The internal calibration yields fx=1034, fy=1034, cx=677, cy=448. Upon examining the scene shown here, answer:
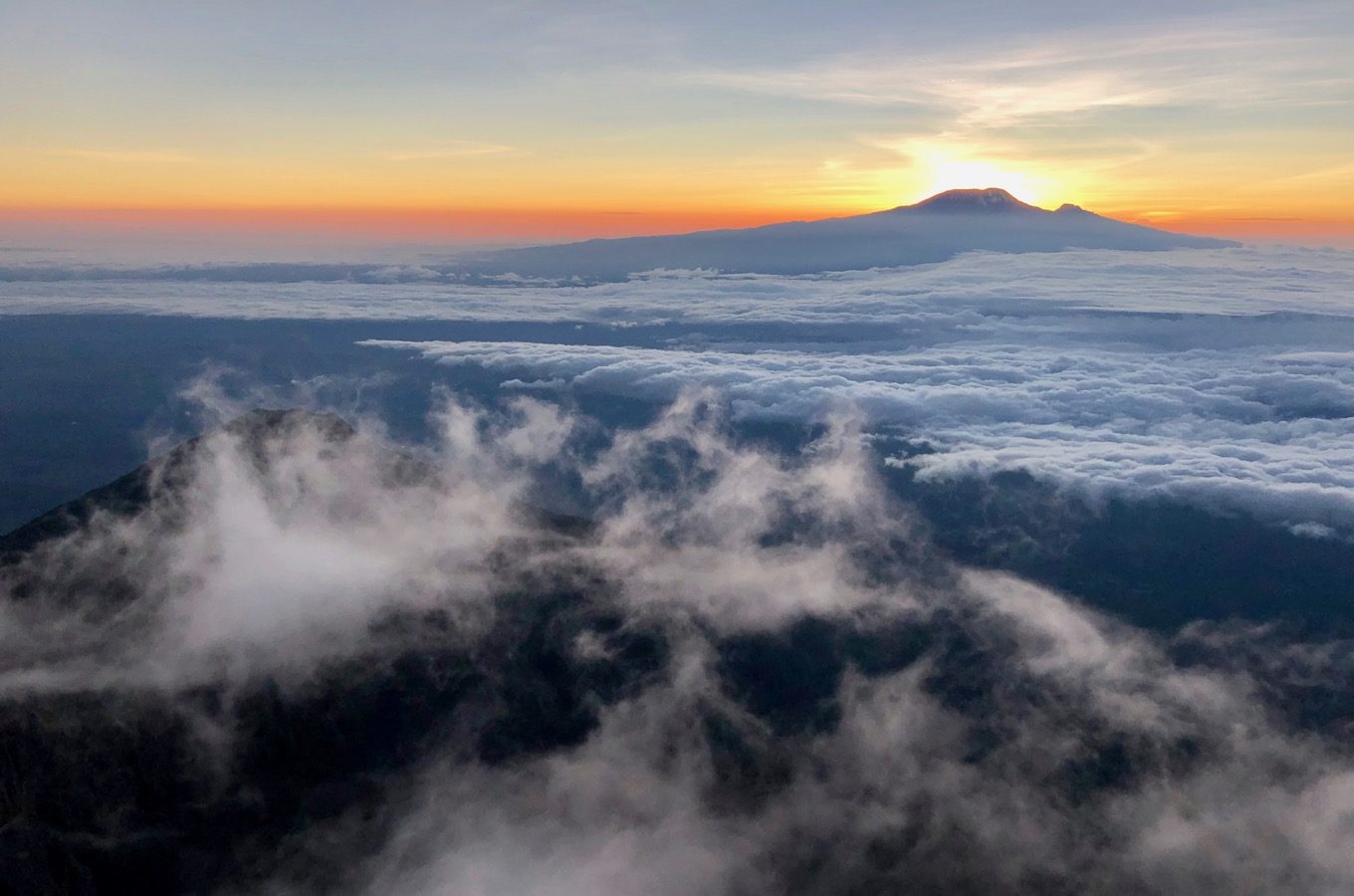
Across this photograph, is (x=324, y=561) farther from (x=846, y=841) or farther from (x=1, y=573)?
(x=846, y=841)

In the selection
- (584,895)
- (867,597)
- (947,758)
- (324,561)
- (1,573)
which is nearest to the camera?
(584,895)

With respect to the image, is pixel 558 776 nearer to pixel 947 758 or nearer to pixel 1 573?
pixel 947 758

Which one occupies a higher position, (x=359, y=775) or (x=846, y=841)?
(x=359, y=775)

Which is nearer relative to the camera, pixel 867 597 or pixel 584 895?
pixel 584 895

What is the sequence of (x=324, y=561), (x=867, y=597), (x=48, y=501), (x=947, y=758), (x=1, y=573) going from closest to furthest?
(x=1, y=573)
(x=947, y=758)
(x=324, y=561)
(x=867, y=597)
(x=48, y=501)

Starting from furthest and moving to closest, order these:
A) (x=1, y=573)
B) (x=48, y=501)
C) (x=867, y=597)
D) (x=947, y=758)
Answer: (x=48, y=501), (x=867, y=597), (x=947, y=758), (x=1, y=573)

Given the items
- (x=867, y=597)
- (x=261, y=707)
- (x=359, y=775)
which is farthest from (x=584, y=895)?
(x=867, y=597)

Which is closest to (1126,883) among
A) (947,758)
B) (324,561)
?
(947,758)

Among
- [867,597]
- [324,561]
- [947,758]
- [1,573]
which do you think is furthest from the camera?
[867,597]

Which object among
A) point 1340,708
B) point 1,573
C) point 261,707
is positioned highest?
point 1,573
